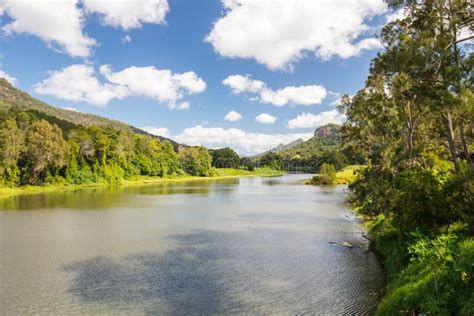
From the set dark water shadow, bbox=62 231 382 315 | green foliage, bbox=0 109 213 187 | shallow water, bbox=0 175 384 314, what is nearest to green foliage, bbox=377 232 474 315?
shallow water, bbox=0 175 384 314

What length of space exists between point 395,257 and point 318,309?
667 centimetres

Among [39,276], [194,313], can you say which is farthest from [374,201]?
[39,276]

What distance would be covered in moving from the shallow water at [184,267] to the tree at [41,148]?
4358cm

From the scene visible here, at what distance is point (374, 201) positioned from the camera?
2956cm

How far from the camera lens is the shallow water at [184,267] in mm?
15703

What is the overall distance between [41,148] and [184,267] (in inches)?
2751

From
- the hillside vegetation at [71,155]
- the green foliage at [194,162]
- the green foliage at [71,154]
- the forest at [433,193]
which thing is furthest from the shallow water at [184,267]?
the green foliage at [194,162]

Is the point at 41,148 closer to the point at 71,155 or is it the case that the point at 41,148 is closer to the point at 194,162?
the point at 71,155

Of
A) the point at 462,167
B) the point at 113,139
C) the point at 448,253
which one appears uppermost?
the point at 113,139

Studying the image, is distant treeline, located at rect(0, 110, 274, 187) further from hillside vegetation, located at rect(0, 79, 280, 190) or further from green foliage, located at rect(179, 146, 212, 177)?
green foliage, located at rect(179, 146, 212, 177)

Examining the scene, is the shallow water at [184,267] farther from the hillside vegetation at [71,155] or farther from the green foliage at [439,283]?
the hillside vegetation at [71,155]

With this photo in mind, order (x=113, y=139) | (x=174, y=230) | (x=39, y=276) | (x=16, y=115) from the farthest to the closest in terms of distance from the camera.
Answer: (x=113, y=139) < (x=16, y=115) < (x=174, y=230) < (x=39, y=276)

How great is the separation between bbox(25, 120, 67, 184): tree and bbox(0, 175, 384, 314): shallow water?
43.6 m

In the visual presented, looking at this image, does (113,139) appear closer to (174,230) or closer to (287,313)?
(174,230)
